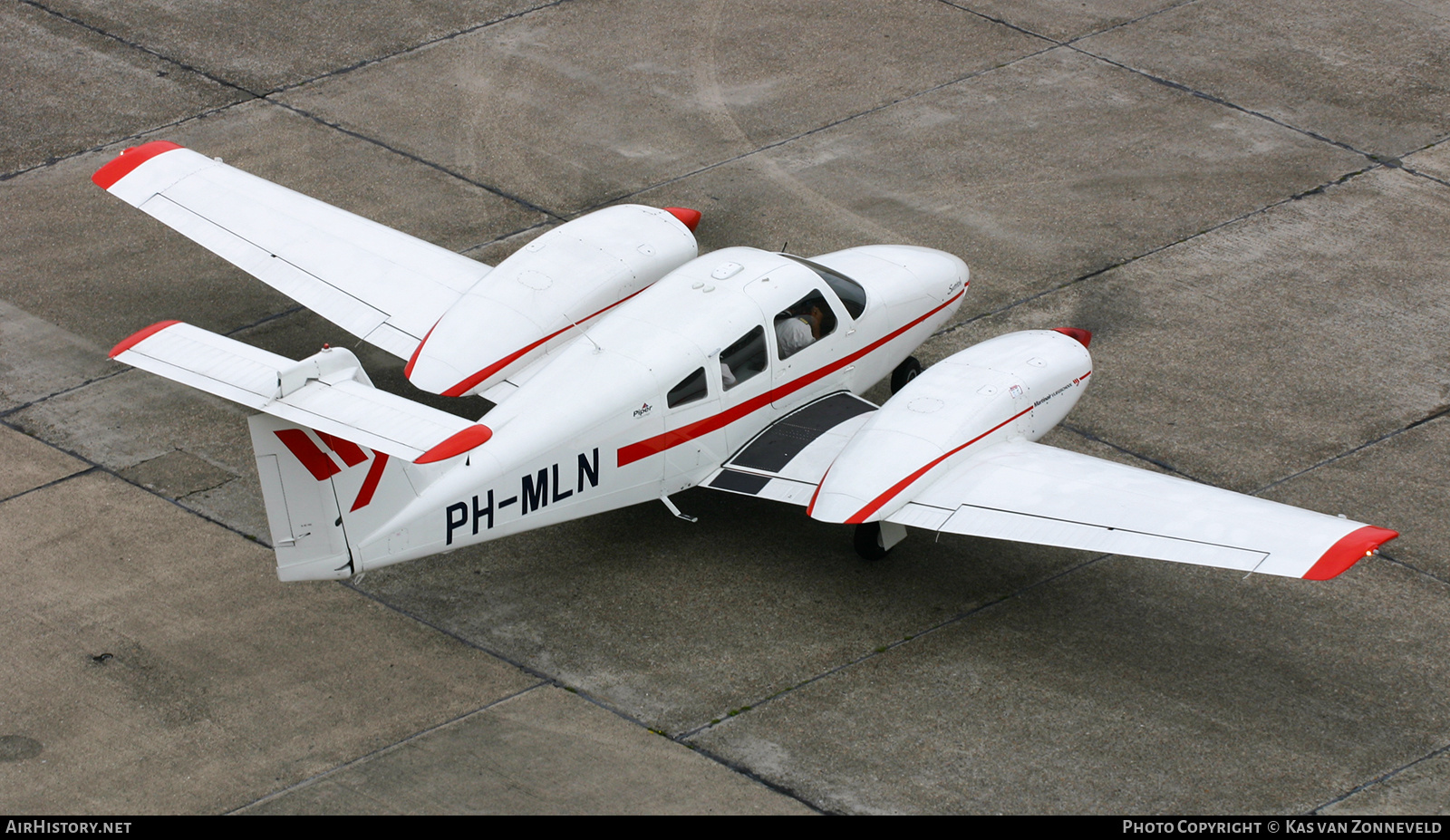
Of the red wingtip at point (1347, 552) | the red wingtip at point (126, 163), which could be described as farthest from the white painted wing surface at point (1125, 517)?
the red wingtip at point (126, 163)

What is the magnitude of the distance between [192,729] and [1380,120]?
1765cm

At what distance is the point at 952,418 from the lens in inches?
518

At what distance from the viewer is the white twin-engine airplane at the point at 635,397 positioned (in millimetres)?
11320

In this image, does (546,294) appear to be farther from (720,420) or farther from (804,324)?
(804,324)

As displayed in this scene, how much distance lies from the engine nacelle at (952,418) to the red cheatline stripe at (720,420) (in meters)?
1.07

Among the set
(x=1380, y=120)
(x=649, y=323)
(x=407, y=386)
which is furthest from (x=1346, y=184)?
(x=407, y=386)

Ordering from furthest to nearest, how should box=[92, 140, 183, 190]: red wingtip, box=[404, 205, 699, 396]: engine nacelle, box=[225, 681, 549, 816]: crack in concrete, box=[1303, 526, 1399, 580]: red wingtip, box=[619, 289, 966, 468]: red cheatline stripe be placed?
1. box=[92, 140, 183, 190]: red wingtip
2. box=[404, 205, 699, 396]: engine nacelle
3. box=[619, 289, 966, 468]: red cheatline stripe
4. box=[225, 681, 549, 816]: crack in concrete
5. box=[1303, 526, 1399, 580]: red wingtip

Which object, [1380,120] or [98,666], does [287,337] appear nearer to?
[98,666]

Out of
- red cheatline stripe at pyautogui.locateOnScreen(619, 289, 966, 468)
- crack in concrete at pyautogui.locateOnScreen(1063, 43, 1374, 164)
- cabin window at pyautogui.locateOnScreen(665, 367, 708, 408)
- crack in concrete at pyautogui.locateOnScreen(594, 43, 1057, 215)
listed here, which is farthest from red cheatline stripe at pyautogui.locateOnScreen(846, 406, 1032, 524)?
crack in concrete at pyautogui.locateOnScreen(1063, 43, 1374, 164)

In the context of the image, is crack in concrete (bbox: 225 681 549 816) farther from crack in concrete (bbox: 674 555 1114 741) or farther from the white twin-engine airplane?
crack in concrete (bbox: 674 555 1114 741)

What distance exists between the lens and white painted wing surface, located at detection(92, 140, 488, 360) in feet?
50.1

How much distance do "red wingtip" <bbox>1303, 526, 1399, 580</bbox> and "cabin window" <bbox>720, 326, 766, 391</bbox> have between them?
5.03 m

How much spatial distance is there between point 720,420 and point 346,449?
3.51m

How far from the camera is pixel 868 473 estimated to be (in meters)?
12.7
